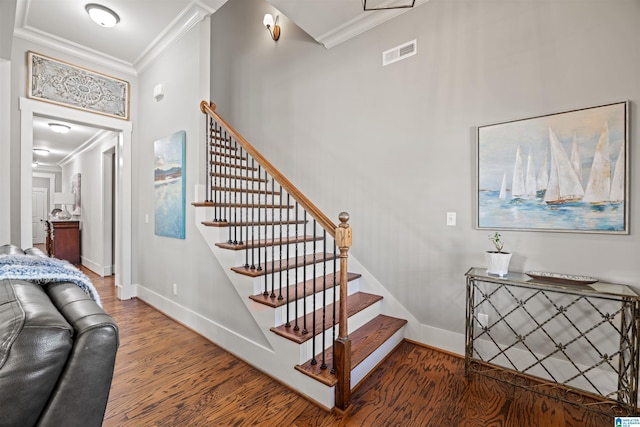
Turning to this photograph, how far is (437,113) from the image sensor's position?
8.41 ft

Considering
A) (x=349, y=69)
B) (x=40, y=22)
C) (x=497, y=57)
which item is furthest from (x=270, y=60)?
(x=497, y=57)

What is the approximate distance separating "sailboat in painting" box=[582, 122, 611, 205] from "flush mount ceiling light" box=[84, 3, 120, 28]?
430 centimetres

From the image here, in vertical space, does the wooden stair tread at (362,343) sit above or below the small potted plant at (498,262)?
below

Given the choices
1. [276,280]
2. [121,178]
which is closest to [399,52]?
[276,280]

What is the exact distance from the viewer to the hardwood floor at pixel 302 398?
1738 mm

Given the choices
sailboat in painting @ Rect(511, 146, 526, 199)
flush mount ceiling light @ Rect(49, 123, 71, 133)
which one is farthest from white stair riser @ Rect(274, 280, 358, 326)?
flush mount ceiling light @ Rect(49, 123, 71, 133)

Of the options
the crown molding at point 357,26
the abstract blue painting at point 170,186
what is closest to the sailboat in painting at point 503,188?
the crown molding at point 357,26

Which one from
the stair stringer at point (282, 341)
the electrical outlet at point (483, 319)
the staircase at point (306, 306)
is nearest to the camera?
the staircase at point (306, 306)

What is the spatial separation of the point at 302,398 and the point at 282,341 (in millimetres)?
384

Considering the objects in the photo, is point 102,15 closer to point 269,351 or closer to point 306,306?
point 306,306

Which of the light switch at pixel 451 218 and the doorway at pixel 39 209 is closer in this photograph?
the light switch at pixel 451 218

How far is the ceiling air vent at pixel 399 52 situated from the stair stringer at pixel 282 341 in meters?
2.13

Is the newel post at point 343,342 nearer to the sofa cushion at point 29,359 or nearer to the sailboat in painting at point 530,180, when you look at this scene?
the sofa cushion at point 29,359

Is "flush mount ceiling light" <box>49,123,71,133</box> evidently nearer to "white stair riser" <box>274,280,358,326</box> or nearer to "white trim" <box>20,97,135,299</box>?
"white trim" <box>20,97,135,299</box>
